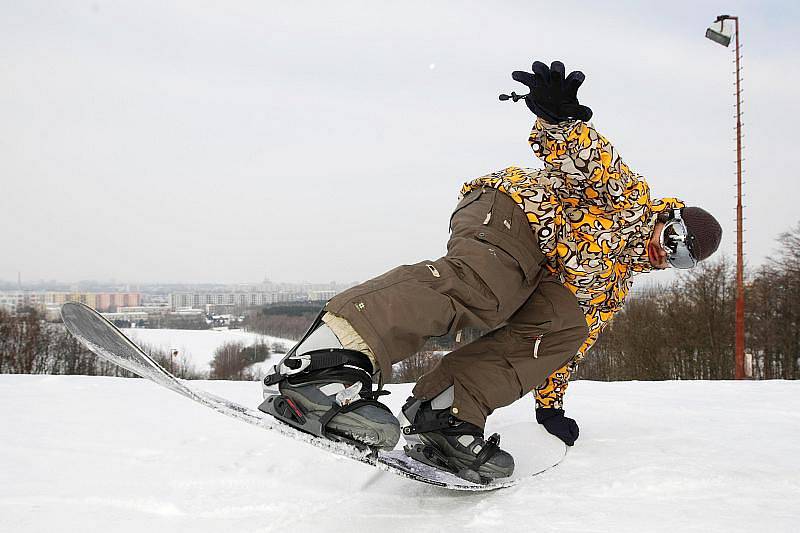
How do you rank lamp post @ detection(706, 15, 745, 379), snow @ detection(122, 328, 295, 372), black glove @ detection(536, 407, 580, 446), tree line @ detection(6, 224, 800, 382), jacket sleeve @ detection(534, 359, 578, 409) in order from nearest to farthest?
black glove @ detection(536, 407, 580, 446) < jacket sleeve @ detection(534, 359, 578, 409) < lamp post @ detection(706, 15, 745, 379) < tree line @ detection(6, 224, 800, 382) < snow @ detection(122, 328, 295, 372)

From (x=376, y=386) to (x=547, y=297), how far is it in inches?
26.6

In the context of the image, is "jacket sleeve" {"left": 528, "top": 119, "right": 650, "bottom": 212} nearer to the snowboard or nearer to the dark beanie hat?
the dark beanie hat

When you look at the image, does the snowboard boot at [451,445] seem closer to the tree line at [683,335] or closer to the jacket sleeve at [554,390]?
the jacket sleeve at [554,390]

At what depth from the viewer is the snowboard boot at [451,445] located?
141cm

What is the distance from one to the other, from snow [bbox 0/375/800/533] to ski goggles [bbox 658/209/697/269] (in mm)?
592

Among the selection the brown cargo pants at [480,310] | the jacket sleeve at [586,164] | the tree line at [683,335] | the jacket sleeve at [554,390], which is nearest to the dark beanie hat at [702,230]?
the jacket sleeve at [586,164]

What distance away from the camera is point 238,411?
1.19 m

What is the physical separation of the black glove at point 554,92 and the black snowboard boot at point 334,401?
78cm

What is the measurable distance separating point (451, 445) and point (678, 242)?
0.98 metres

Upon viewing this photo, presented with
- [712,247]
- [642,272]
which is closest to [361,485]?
[642,272]

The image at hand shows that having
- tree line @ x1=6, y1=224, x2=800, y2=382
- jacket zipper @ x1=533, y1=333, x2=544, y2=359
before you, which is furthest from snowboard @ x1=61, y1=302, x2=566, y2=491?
tree line @ x1=6, y1=224, x2=800, y2=382

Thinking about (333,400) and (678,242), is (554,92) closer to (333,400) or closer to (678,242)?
(678,242)

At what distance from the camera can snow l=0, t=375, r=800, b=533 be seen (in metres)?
1.17

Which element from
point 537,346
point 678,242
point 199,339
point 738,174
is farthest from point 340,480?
point 199,339
